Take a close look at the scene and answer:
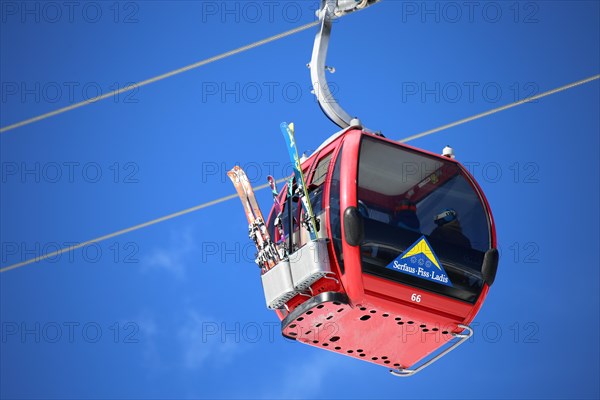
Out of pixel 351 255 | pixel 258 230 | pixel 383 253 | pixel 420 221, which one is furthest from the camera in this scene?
pixel 258 230

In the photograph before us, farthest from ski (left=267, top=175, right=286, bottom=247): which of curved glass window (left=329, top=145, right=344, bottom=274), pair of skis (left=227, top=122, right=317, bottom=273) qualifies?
curved glass window (left=329, top=145, right=344, bottom=274)

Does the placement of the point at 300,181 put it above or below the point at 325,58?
below

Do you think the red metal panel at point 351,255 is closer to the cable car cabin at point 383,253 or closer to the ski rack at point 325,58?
the cable car cabin at point 383,253

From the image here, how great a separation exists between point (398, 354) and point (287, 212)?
5.22 feet

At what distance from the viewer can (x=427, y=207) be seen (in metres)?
14.2

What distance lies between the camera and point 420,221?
1409 centimetres

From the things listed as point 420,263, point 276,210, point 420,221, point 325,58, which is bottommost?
point 420,263

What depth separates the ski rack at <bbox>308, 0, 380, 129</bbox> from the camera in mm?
15094

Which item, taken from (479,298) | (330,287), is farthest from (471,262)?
(330,287)

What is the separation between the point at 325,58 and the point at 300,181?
1708 mm

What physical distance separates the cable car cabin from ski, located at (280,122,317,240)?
78mm

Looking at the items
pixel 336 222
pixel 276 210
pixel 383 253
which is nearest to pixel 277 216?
pixel 276 210

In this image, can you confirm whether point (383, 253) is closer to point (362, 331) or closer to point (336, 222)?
point (336, 222)

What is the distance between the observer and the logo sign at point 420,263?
45.5 ft
